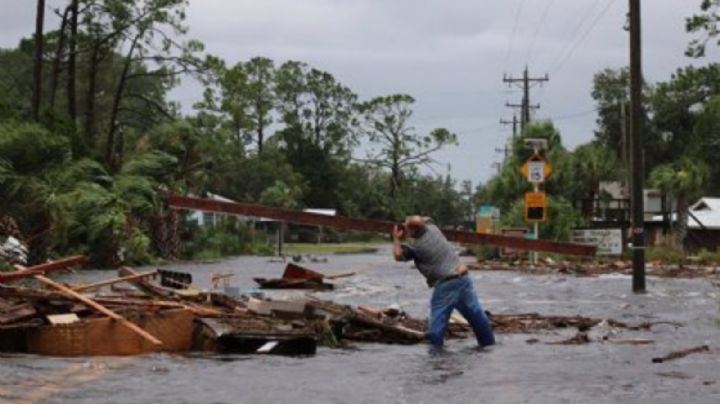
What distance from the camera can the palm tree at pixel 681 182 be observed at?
169ft

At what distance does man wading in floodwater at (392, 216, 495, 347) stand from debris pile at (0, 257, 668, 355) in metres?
0.73

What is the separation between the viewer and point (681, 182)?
5159 centimetres

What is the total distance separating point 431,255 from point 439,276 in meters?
0.31

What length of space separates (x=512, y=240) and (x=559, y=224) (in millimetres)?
29459

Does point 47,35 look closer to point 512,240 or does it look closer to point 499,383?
point 512,240

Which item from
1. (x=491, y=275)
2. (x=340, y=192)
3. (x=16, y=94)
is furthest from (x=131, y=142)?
(x=340, y=192)

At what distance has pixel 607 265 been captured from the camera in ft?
127

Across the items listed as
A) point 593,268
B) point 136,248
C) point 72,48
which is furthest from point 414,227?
point 72,48

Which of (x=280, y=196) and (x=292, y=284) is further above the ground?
(x=280, y=196)

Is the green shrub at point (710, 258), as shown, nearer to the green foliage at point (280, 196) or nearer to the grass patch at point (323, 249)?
the grass patch at point (323, 249)

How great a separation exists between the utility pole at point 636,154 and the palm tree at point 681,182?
1069 inches

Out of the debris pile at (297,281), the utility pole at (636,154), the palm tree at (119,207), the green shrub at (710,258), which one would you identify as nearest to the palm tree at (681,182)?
the green shrub at (710,258)

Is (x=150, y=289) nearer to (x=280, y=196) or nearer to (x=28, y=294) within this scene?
(x=28, y=294)

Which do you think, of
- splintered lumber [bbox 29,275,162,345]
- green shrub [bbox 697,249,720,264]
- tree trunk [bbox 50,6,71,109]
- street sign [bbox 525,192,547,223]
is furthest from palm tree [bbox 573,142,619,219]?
splintered lumber [bbox 29,275,162,345]
